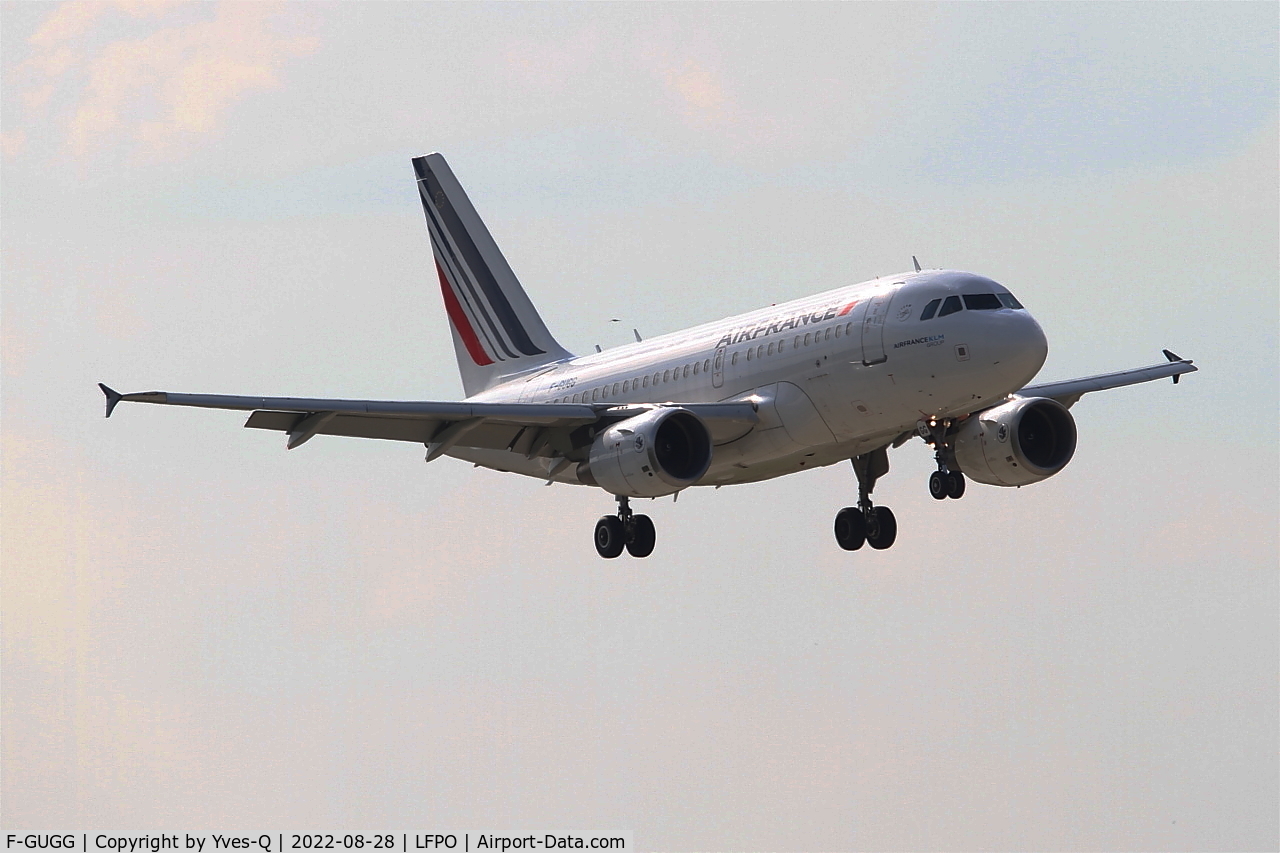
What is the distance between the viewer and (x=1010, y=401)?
4338 centimetres

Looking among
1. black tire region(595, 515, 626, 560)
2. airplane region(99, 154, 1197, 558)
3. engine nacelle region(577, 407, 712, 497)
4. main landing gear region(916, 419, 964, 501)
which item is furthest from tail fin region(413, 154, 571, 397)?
main landing gear region(916, 419, 964, 501)

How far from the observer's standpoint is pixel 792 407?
41.6 metres

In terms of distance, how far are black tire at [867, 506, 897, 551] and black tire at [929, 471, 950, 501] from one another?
168 inches

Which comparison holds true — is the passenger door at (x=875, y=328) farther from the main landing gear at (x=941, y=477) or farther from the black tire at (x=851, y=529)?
the black tire at (x=851, y=529)

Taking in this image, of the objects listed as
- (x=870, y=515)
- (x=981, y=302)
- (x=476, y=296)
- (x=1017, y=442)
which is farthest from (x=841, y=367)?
(x=476, y=296)

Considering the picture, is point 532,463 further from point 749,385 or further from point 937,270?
point 937,270

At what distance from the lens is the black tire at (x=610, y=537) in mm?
45750

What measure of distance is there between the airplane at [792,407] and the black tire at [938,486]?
4 centimetres

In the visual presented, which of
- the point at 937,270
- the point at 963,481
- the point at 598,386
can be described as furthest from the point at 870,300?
the point at 598,386

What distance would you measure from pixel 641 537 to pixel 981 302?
1000 centimetres

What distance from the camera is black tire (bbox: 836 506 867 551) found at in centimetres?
4681

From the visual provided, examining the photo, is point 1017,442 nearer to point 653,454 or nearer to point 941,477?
point 941,477

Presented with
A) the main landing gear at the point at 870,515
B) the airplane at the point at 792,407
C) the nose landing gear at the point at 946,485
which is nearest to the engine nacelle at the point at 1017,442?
the airplane at the point at 792,407

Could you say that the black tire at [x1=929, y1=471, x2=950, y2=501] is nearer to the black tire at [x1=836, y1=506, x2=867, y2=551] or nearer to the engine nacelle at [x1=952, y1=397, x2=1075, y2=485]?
the engine nacelle at [x1=952, y1=397, x2=1075, y2=485]
